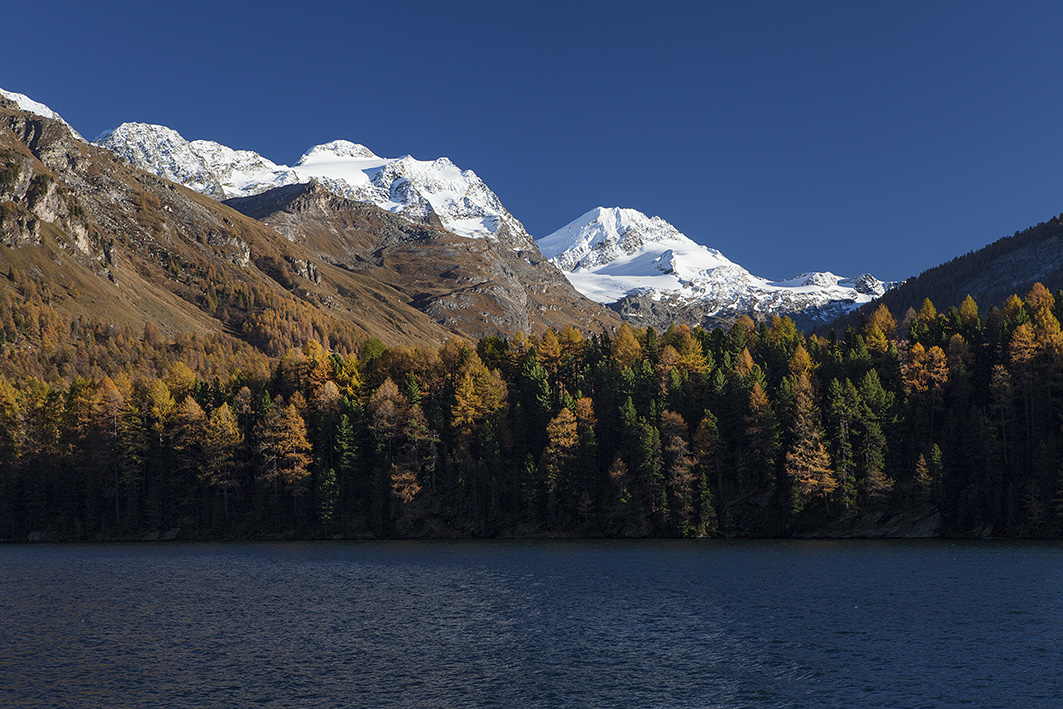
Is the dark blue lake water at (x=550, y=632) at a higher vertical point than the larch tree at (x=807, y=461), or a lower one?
lower

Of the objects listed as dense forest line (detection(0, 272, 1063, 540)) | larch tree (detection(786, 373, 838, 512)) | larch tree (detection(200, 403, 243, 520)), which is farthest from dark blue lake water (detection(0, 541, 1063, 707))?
larch tree (detection(200, 403, 243, 520))

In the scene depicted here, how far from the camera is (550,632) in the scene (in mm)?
59812

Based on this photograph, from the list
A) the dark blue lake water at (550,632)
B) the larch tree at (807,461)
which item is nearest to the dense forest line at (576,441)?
the larch tree at (807,461)

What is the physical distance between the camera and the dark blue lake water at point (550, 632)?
4462cm

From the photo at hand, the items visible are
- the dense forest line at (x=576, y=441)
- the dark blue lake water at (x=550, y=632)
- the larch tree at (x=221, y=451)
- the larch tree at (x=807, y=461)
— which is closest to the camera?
the dark blue lake water at (x=550, y=632)

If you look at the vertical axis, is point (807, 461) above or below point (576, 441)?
below

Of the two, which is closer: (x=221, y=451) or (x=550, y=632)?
(x=550, y=632)

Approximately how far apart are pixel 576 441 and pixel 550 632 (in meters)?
79.5

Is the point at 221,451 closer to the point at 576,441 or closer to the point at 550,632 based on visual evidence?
the point at 576,441

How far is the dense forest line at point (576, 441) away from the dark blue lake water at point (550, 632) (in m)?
27.8

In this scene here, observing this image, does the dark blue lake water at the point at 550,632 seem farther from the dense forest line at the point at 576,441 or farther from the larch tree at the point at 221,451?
the larch tree at the point at 221,451

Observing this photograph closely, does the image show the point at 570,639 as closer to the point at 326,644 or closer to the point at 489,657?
the point at 489,657

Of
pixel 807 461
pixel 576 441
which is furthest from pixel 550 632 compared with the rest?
pixel 576 441

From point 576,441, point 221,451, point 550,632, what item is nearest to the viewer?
point 550,632
